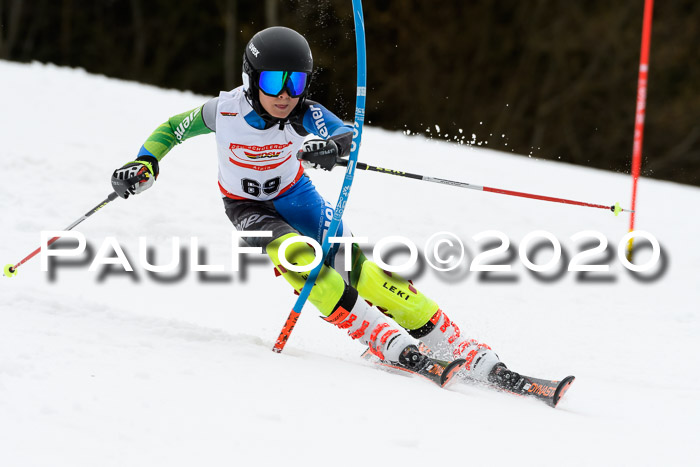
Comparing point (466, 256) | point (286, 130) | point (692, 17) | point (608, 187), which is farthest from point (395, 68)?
point (286, 130)

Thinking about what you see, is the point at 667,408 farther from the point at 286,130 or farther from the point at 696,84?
the point at 696,84

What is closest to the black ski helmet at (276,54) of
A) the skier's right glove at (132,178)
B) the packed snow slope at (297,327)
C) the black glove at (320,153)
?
the black glove at (320,153)

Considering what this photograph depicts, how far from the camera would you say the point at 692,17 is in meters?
17.9

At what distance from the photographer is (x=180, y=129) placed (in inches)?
145

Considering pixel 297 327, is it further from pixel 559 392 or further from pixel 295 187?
pixel 559 392

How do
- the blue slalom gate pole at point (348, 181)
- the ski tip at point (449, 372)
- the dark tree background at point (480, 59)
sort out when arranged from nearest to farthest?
the ski tip at point (449, 372) → the blue slalom gate pole at point (348, 181) → the dark tree background at point (480, 59)

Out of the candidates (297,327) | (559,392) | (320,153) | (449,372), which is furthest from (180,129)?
(559,392)

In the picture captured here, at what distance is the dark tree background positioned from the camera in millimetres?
17750

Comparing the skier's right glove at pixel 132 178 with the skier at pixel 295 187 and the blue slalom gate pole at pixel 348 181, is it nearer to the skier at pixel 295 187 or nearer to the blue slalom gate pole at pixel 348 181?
the skier at pixel 295 187

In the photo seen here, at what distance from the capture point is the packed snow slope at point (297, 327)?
7.64ft

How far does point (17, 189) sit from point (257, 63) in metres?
3.63

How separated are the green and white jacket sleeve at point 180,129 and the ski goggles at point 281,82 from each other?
362mm

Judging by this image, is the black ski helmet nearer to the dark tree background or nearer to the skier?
the skier

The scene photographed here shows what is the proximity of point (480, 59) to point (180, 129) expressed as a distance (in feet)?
53.1
